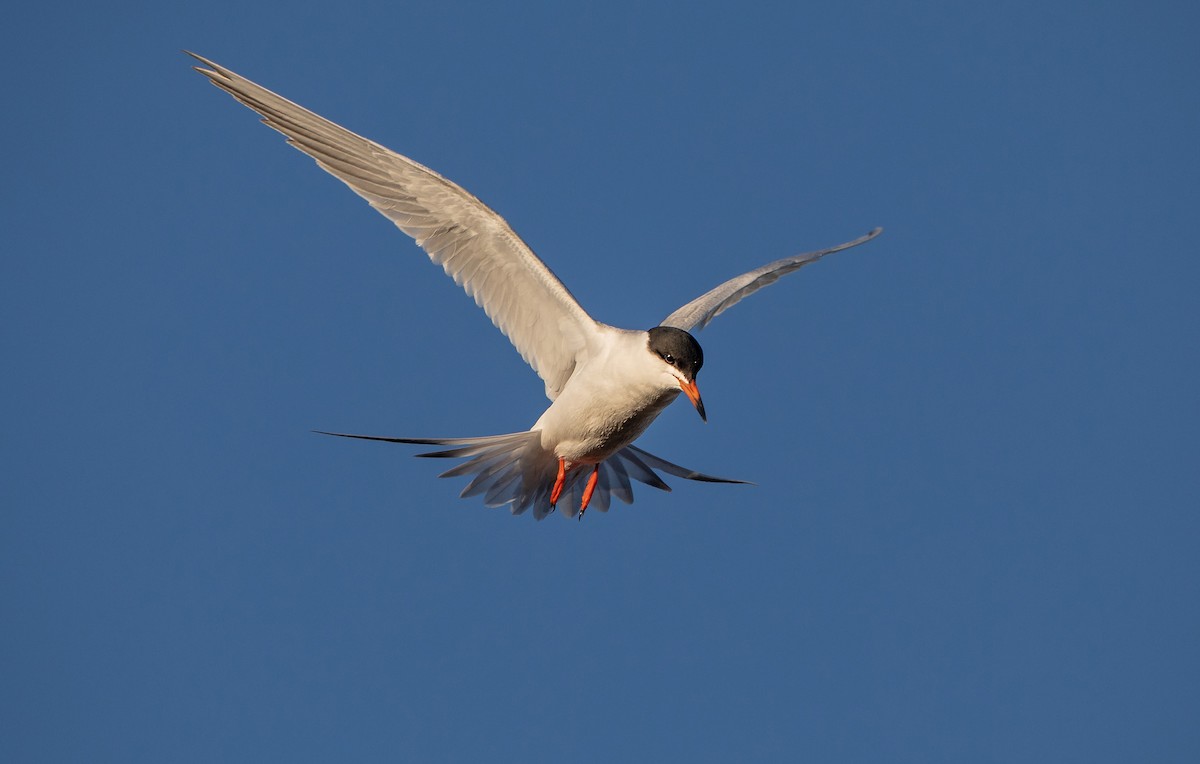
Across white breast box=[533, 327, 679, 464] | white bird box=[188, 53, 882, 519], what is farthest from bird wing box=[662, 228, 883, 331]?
white breast box=[533, 327, 679, 464]

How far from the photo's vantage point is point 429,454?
857 cm

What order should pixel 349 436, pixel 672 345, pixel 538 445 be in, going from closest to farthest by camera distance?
1. pixel 349 436
2. pixel 672 345
3. pixel 538 445

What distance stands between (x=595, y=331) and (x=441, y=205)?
1.32 meters

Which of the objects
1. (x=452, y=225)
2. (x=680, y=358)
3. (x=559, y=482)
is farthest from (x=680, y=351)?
(x=452, y=225)

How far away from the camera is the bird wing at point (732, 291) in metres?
9.12

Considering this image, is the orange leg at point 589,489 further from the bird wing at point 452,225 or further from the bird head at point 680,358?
the bird head at point 680,358

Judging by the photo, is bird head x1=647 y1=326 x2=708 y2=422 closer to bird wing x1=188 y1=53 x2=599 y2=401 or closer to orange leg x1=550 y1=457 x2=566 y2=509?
bird wing x1=188 y1=53 x2=599 y2=401

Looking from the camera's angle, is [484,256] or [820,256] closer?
[484,256]

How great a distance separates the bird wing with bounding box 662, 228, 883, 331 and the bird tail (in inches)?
41.3

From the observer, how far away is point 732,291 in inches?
370

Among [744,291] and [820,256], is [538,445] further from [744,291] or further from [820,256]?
[820,256]

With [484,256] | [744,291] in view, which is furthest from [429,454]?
[744,291]

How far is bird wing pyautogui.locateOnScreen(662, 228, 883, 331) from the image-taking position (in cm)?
912

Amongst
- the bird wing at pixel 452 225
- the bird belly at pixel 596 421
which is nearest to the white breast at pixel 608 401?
the bird belly at pixel 596 421
